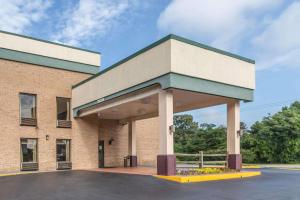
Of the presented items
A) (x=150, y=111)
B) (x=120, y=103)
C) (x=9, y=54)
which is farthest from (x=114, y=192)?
(x=9, y=54)

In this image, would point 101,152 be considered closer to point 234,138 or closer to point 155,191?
point 234,138

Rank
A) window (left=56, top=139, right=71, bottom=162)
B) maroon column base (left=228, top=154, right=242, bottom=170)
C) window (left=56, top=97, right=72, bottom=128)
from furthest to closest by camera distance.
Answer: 1. window (left=56, top=97, right=72, bottom=128)
2. window (left=56, top=139, right=71, bottom=162)
3. maroon column base (left=228, top=154, right=242, bottom=170)

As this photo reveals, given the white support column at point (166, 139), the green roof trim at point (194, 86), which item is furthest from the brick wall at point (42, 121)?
the white support column at point (166, 139)

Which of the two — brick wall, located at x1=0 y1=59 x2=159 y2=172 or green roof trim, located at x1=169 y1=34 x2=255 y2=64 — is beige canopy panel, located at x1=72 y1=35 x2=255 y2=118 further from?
brick wall, located at x1=0 y1=59 x2=159 y2=172

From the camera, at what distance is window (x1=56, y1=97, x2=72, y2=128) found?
22.3 metres

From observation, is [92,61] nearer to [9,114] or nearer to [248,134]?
[9,114]

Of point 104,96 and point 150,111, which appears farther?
point 150,111

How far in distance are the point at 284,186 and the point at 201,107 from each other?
26.2 feet

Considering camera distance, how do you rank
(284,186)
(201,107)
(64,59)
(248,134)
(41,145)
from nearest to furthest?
(284,186) → (201,107) → (41,145) → (64,59) → (248,134)

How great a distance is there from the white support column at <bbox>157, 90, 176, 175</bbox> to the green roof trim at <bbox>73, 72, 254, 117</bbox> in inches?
24.3

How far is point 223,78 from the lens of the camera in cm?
1639

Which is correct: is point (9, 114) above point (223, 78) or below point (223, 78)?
below

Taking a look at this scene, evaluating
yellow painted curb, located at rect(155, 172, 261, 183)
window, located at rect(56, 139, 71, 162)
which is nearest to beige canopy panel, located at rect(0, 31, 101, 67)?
window, located at rect(56, 139, 71, 162)

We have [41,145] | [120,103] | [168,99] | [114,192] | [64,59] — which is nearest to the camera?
[114,192]
